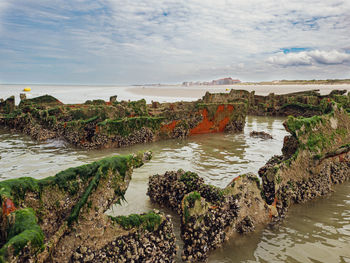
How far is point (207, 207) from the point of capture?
13.2 feet

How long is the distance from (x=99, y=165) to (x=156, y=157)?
5963 mm

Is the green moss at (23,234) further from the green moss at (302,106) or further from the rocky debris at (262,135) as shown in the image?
the green moss at (302,106)

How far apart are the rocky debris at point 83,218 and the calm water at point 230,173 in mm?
1121

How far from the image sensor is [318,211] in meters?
5.50

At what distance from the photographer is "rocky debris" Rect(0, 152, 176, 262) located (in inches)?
112

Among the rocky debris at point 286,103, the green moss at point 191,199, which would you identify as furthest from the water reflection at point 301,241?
the rocky debris at point 286,103

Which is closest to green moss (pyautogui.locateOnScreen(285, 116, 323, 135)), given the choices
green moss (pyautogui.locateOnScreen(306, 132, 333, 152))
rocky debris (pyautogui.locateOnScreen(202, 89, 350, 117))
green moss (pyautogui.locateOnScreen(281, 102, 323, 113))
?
green moss (pyautogui.locateOnScreen(306, 132, 333, 152))

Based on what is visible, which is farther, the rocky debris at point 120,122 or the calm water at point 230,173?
the rocky debris at point 120,122

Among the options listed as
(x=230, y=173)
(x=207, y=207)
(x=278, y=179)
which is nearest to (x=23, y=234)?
(x=207, y=207)

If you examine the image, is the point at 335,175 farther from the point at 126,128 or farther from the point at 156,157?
the point at 126,128

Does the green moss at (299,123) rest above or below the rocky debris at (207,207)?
above

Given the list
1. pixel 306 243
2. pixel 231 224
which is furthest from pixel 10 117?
pixel 306 243

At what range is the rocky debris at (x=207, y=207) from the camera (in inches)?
149

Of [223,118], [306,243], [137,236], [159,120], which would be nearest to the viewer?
[137,236]
